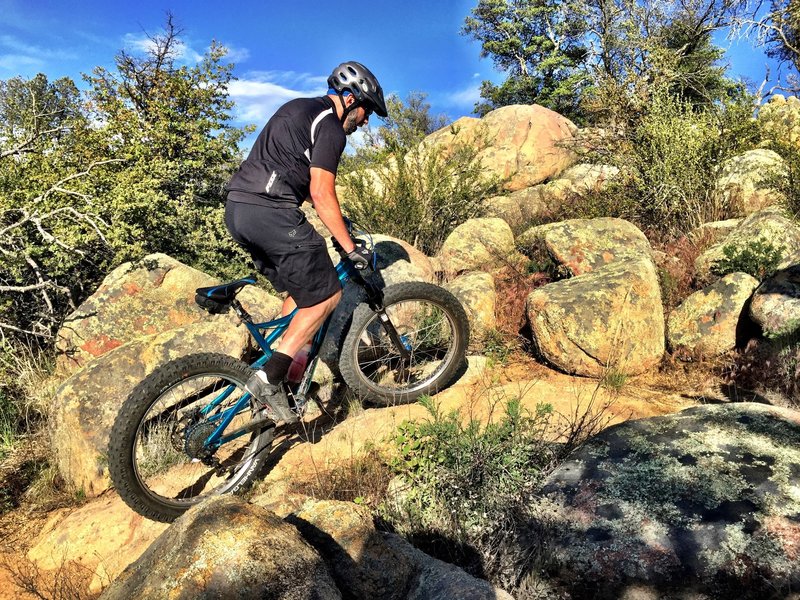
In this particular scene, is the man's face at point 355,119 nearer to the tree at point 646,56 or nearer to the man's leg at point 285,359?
the man's leg at point 285,359

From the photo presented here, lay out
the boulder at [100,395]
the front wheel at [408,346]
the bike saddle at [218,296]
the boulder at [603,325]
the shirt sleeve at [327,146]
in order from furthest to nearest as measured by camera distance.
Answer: the boulder at [603,325] < the front wheel at [408,346] < the boulder at [100,395] < the bike saddle at [218,296] < the shirt sleeve at [327,146]

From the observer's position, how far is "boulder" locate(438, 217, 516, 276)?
6.81 meters

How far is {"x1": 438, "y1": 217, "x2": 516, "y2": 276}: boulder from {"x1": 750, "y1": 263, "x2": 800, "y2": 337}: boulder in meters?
2.83

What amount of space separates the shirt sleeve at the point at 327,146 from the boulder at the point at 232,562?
2.13m

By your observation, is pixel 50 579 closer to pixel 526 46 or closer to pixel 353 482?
pixel 353 482

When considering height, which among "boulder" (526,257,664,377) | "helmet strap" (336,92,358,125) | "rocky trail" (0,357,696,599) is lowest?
"rocky trail" (0,357,696,599)

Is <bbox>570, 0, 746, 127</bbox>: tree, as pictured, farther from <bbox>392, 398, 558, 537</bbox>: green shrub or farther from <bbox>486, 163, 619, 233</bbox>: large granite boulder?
<bbox>392, 398, 558, 537</bbox>: green shrub

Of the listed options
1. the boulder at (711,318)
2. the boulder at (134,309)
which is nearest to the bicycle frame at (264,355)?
the boulder at (134,309)

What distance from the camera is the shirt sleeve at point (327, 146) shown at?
3229 millimetres

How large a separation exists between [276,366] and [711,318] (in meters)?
4.17

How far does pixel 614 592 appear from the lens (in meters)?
1.93

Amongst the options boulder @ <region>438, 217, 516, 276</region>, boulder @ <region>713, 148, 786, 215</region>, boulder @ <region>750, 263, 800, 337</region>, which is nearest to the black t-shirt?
boulder @ <region>438, 217, 516, 276</region>

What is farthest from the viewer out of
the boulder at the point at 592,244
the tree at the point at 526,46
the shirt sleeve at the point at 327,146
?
the tree at the point at 526,46

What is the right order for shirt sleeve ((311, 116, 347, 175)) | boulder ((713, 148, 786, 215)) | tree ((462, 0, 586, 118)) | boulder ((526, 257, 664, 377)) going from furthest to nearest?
tree ((462, 0, 586, 118))
boulder ((713, 148, 786, 215))
boulder ((526, 257, 664, 377))
shirt sleeve ((311, 116, 347, 175))
